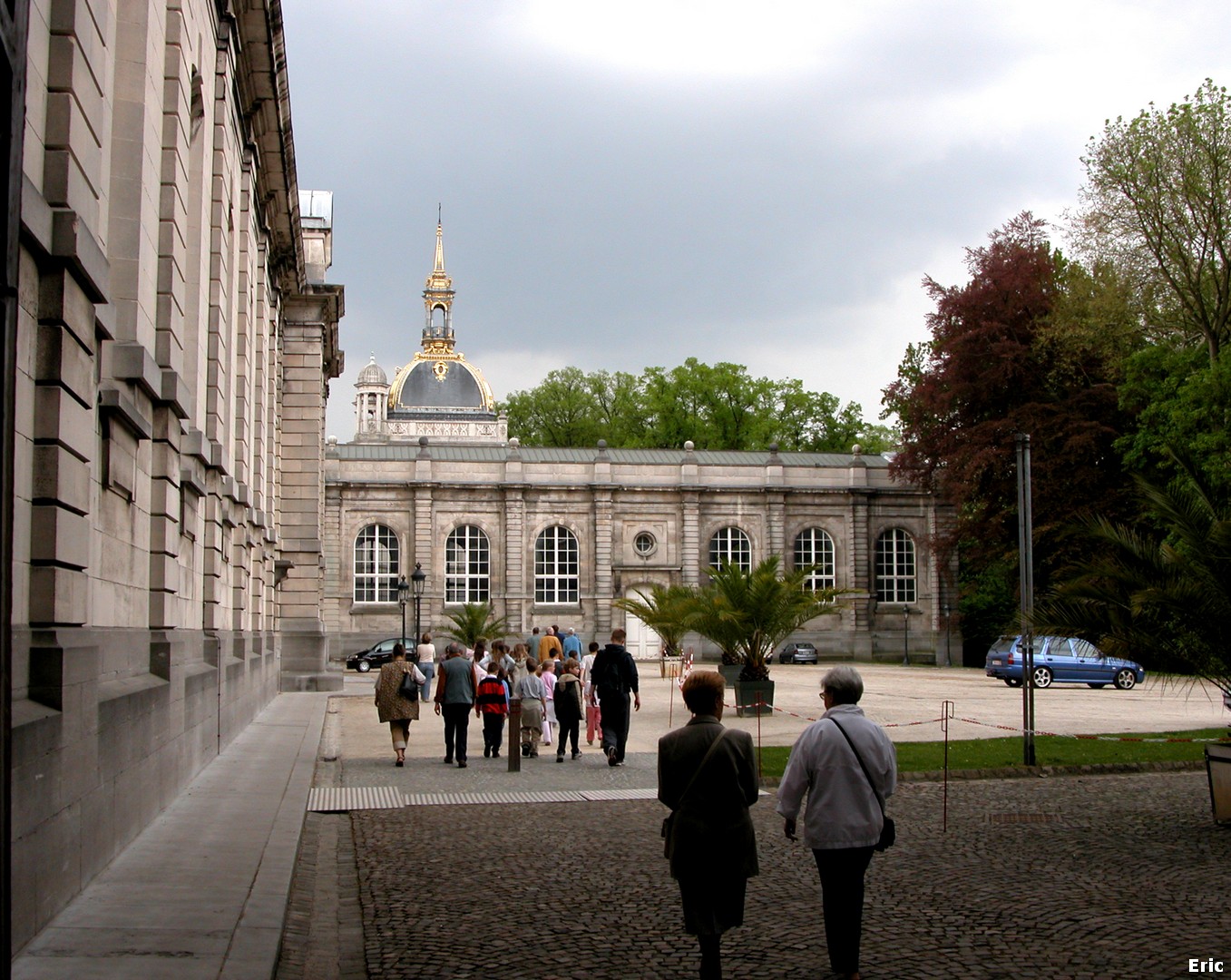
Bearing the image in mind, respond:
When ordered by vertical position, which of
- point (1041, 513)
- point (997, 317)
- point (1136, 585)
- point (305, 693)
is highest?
point (997, 317)

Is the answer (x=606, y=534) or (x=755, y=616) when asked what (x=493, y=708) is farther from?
(x=606, y=534)

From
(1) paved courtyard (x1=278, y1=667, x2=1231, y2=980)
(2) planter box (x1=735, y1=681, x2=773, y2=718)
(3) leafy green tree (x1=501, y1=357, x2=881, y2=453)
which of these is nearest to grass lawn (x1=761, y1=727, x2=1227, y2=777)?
(1) paved courtyard (x1=278, y1=667, x2=1231, y2=980)

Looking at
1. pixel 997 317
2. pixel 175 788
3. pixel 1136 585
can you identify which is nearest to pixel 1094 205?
pixel 997 317

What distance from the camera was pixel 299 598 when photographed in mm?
38062

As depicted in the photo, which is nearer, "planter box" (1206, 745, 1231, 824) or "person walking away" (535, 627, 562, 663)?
"planter box" (1206, 745, 1231, 824)

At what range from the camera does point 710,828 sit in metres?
6.48

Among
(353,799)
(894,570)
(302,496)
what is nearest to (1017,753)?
(353,799)

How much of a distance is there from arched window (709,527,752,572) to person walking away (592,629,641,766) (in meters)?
46.0

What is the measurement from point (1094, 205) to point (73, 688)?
1482 inches

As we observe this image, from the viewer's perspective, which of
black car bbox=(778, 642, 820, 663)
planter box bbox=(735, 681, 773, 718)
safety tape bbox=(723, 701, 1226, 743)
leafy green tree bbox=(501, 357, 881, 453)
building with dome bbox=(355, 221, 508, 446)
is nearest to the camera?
safety tape bbox=(723, 701, 1226, 743)

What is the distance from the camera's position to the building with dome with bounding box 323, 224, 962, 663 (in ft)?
200

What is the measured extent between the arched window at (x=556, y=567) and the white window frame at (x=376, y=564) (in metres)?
6.16

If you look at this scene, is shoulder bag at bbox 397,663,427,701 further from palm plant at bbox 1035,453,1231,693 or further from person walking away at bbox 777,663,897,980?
person walking away at bbox 777,663,897,980

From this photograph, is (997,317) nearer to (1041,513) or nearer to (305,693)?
(1041,513)
